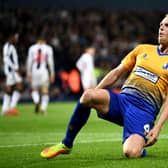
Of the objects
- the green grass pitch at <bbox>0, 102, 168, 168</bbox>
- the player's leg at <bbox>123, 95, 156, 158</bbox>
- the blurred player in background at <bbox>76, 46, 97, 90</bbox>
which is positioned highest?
the player's leg at <bbox>123, 95, 156, 158</bbox>

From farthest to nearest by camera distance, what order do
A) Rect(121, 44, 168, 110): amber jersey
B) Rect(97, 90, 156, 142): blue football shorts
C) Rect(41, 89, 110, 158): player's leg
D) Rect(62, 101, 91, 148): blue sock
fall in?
Rect(121, 44, 168, 110): amber jersey → Rect(97, 90, 156, 142): blue football shorts → Rect(62, 101, 91, 148): blue sock → Rect(41, 89, 110, 158): player's leg

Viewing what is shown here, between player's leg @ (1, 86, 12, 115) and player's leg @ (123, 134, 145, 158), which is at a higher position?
player's leg @ (123, 134, 145, 158)

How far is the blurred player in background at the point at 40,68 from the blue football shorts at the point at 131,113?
1219 cm

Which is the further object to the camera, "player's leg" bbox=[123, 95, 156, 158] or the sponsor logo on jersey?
the sponsor logo on jersey

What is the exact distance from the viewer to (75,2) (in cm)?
A: 2989

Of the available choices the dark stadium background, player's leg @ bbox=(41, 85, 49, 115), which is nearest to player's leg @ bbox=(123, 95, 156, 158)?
player's leg @ bbox=(41, 85, 49, 115)

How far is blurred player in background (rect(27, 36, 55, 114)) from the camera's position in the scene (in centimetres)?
2198

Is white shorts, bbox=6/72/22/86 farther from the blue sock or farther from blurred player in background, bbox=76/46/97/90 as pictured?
the blue sock

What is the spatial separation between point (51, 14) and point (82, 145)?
906 inches

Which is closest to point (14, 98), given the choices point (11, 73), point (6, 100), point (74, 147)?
point (6, 100)

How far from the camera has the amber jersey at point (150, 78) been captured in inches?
380

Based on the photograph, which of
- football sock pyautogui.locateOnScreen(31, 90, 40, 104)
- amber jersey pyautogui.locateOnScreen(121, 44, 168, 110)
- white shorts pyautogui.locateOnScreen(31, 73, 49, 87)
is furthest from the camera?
white shorts pyautogui.locateOnScreen(31, 73, 49, 87)

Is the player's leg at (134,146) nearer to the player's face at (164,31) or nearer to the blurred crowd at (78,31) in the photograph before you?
the player's face at (164,31)

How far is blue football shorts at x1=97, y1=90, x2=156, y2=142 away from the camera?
9.51 metres
